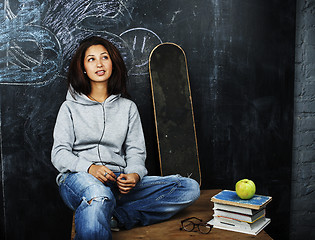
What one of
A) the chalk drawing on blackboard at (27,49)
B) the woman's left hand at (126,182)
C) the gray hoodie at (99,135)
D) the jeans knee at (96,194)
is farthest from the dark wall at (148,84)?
the jeans knee at (96,194)

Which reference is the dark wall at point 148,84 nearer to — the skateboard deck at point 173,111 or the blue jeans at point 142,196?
the skateboard deck at point 173,111

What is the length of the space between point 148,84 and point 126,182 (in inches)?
35.4

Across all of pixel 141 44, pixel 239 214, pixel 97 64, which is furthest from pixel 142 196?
pixel 141 44

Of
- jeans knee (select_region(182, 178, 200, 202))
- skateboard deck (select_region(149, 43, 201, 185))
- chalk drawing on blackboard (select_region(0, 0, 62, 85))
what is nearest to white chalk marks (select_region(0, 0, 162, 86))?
chalk drawing on blackboard (select_region(0, 0, 62, 85))

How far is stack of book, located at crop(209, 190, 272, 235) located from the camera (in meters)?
1.70

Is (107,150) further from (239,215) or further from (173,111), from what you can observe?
(239,215)

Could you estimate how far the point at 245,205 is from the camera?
66.5 inches

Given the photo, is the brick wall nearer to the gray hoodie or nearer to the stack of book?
the stack of book

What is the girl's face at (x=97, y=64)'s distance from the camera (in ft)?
6.56

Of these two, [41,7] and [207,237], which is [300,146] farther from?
[41,7]

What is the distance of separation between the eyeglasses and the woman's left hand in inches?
13.1

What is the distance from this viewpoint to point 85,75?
6.82ft

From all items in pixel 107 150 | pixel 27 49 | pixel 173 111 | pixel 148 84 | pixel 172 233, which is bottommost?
pixel 172 233

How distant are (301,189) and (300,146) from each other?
34 centimetres
